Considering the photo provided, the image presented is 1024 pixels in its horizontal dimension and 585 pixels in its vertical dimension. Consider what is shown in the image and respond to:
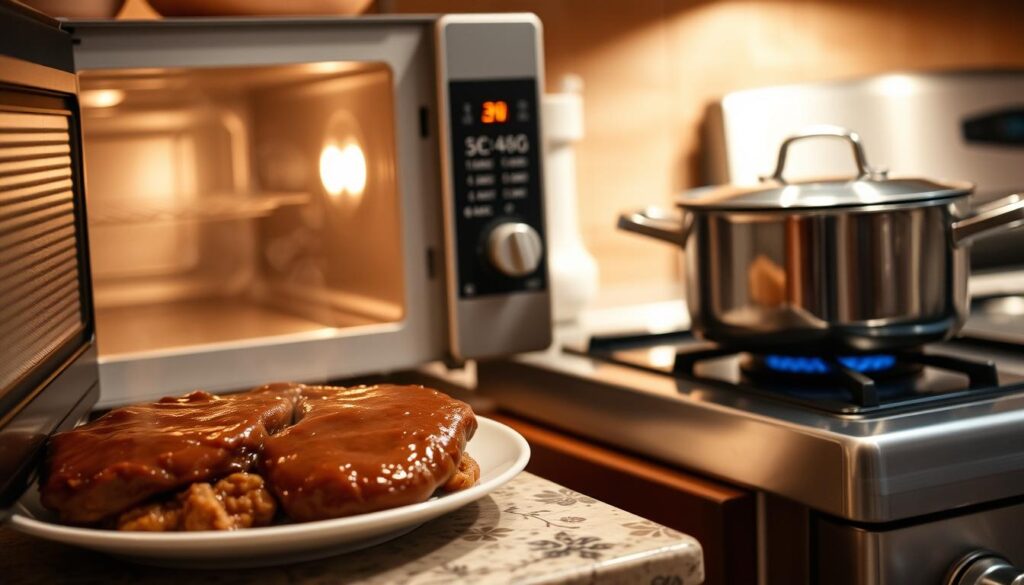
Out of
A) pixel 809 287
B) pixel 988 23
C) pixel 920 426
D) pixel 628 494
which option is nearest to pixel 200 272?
pixel 628 494

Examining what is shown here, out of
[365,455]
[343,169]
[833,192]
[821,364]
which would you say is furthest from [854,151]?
[365,455]

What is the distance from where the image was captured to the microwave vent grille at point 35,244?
56 centimetres

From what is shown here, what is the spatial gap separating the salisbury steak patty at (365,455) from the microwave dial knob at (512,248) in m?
0.41

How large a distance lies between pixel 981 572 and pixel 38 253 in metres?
0.66

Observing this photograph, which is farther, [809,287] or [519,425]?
[519,425]

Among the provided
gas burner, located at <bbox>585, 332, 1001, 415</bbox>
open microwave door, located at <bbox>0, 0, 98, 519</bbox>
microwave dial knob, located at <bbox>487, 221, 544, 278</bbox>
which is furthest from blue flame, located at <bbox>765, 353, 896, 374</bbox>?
open microwave door, located at <bbox>0, 0, 98, 519</bbox>

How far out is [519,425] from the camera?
1149mm

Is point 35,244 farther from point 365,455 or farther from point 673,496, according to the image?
point 673,496

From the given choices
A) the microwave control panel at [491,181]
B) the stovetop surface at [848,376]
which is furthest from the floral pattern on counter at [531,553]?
the microwave control panel at [491,181]

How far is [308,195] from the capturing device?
110cm

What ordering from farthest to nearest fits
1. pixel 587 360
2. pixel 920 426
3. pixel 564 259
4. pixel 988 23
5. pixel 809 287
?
pixel 988 23 < pixel 564 259 < pixel 587 360 < pixel 809 287 < pixel 920 426

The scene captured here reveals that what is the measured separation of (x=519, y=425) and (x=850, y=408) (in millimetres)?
392

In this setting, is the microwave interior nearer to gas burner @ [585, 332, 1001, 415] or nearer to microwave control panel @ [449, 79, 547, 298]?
microwave control panel @ [449, 79, 547, 298]

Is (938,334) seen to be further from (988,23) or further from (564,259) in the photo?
(988,23)
